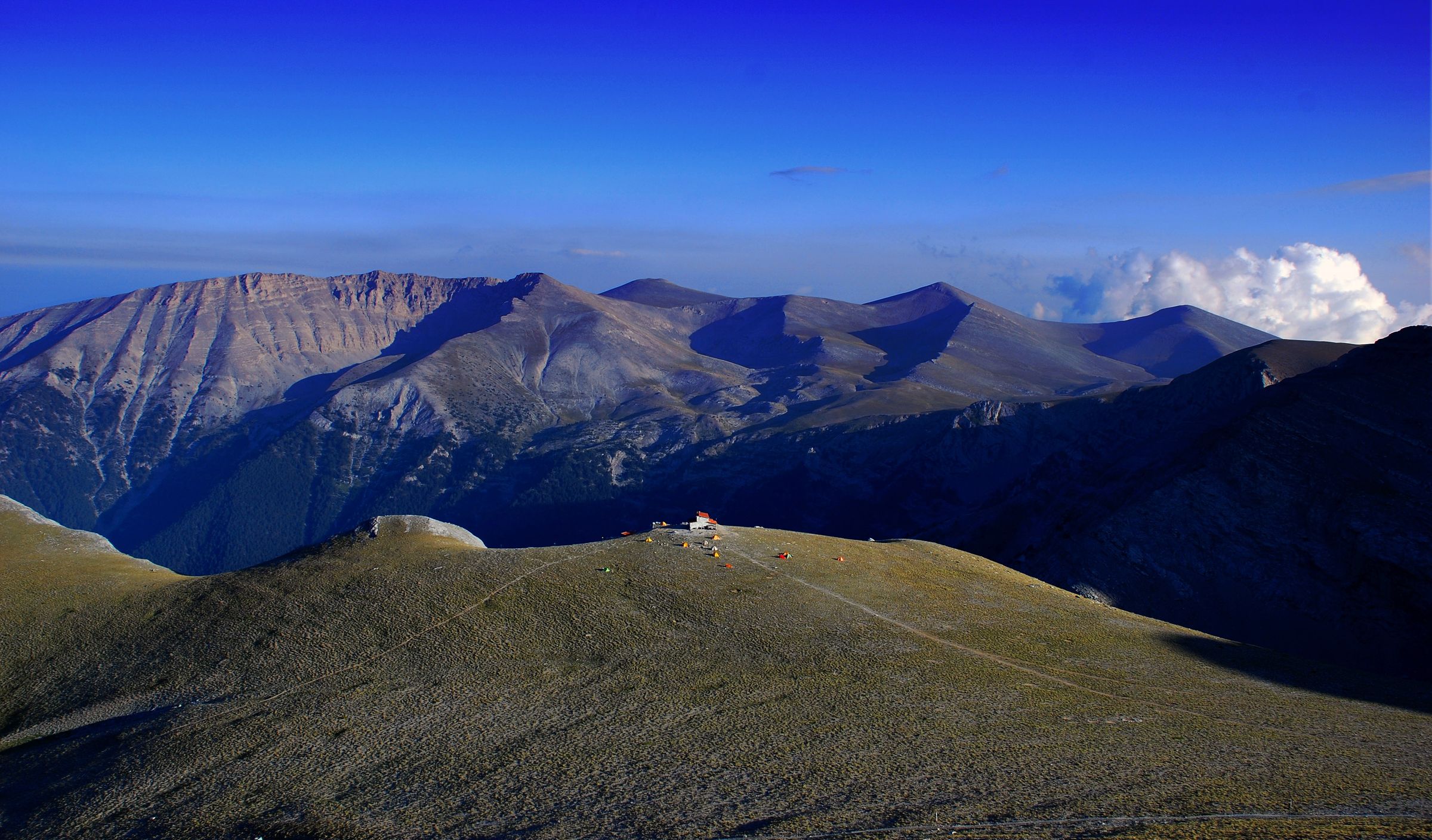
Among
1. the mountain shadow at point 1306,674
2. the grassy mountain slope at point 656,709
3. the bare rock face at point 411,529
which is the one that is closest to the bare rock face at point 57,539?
the grassy mountain slope at point 656,709

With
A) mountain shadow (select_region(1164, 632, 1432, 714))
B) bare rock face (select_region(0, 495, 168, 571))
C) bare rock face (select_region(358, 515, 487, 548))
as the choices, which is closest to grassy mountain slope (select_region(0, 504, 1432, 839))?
mountain shadow (select_region(1164, 632, 1432, 714))

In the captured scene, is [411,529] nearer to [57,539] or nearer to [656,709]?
[656,709]

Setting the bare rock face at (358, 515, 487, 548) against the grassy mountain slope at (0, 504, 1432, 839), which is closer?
the grassy mountain slope at (0, 504, 1432, 839)

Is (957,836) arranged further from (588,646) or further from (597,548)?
(597,548)

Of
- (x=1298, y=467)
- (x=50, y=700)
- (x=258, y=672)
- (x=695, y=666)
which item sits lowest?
(x=50, y=700)

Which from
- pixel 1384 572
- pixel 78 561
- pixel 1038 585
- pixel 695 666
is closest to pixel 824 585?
pixel 695 666

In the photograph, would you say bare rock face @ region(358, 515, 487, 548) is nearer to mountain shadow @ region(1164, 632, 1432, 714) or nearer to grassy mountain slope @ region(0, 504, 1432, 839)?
grassy mountain slope @ region(0, 504, 1432, 839)
